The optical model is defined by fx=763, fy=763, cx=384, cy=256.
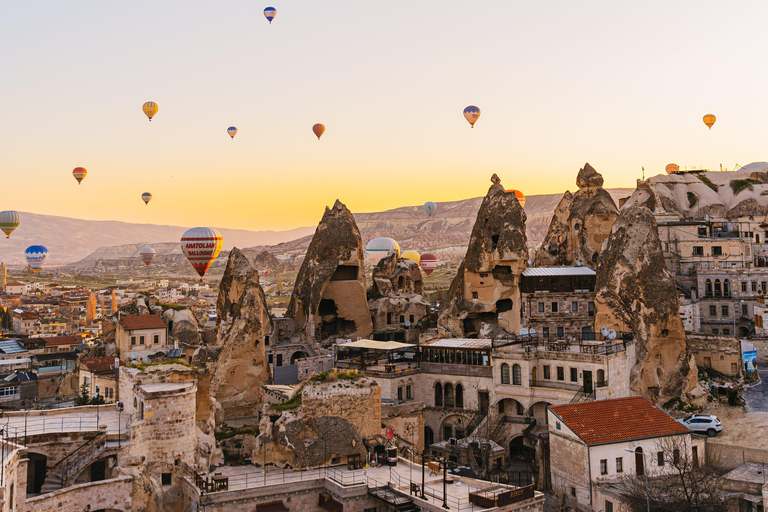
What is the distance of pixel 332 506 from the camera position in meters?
32.8

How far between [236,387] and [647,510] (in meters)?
31.5

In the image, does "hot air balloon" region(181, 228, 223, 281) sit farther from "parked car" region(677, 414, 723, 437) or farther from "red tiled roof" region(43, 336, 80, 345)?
"parked car" region(677, 414, 723, 437)

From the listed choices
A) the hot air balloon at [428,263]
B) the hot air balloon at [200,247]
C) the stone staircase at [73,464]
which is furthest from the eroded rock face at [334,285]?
the hot air balloon at [428,263]

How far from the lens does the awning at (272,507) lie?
32281mm

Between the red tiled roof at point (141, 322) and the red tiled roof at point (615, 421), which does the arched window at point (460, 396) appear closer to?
the red tiled roof at point (615, 421)

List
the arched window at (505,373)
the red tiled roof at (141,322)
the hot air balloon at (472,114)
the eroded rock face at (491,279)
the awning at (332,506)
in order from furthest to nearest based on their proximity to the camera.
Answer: the hot air balloon at (472,114) < the red tiled roof at (141,322) < the eroded rock face at (491,279) < the arched window at (505,373) < the awning at (332,506)

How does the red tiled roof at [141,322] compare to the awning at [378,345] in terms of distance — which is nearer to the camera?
the awning at [378,345]

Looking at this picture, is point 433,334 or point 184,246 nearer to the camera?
point 433,334

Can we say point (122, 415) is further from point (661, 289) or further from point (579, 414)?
point (661, 289)

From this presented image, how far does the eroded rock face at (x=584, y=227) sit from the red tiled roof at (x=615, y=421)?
96.0 feet

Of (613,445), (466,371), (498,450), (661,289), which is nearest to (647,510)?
(613,445)

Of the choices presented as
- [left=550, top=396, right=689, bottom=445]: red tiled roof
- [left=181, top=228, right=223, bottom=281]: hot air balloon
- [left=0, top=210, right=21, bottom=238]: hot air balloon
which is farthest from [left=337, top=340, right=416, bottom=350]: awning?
[left=0, top=210, right=21, bottom=238]: hot air balloon

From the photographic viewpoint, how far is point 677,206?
320 ft

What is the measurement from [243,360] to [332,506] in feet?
81.3
